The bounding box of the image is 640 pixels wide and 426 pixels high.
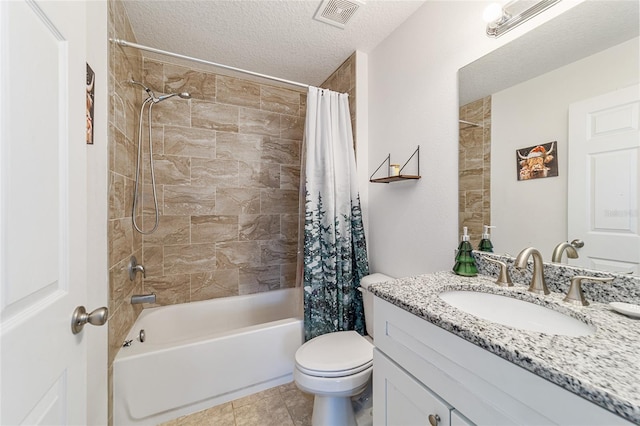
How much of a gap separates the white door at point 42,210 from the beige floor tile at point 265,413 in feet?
3.26

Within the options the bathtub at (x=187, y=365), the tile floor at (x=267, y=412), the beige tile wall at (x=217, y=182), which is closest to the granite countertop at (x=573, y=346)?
the tile floor at (x=267, y=412)

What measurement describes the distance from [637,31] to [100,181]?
2.04 meters

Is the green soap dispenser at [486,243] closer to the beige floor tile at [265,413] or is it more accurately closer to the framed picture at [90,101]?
the beige floor tile at [265,413]

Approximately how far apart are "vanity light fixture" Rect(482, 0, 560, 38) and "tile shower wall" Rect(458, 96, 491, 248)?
0.28 m

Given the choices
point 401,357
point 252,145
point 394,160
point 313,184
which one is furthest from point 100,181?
point 394,160

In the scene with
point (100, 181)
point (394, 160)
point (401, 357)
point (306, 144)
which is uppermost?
point (306, 144)

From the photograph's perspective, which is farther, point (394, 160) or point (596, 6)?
point (394, 160)

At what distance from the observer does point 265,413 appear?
1.43 meters

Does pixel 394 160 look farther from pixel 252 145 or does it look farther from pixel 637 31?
pixel 252 145

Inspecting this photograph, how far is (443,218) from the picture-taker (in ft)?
4.33

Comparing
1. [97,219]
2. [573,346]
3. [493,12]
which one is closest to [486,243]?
[573,346]

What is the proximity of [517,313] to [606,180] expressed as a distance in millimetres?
522

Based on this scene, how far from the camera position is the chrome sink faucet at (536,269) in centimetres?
88

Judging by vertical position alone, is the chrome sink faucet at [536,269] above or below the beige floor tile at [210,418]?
above
